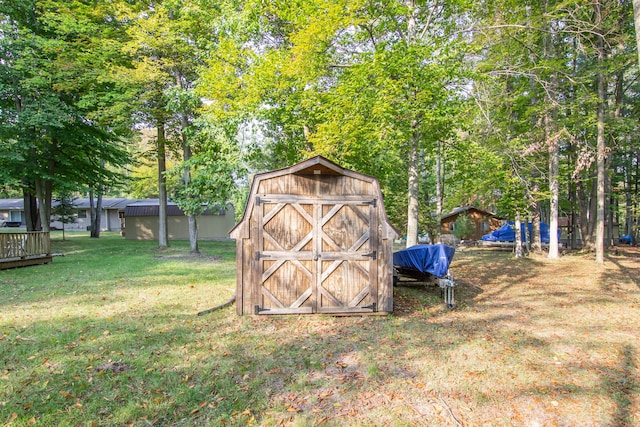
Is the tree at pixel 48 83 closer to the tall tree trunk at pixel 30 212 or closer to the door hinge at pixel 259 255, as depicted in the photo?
the tall tree trunk at pixel 30 212

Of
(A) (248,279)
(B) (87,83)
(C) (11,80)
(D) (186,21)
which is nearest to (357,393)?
(A) (248,279)

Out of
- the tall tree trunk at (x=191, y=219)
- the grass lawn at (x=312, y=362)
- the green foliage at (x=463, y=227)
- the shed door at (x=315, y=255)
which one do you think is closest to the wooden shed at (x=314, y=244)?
the shed door at (x=315, y=255)

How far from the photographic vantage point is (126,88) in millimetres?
15938

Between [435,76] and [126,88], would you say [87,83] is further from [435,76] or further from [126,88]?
[435,76]

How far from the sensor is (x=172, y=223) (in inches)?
1202

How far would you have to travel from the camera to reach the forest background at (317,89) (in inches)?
399

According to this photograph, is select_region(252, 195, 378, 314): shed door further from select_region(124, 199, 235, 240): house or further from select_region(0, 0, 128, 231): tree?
select_region(124, 199, 235, 240): house

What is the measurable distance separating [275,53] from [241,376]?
383 inches

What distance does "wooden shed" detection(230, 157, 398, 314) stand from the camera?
700 centimetres

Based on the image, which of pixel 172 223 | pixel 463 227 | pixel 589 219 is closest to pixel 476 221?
pixel 463 227

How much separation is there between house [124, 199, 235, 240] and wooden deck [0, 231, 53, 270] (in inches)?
590

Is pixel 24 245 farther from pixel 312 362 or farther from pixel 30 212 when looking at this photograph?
pixel 312 362

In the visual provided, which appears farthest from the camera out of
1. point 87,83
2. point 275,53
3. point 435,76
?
point 87,83

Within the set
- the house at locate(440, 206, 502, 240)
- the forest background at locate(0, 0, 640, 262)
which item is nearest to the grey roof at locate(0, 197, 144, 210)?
the forest background at locate(0, 0, 640, 262)
